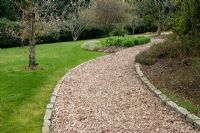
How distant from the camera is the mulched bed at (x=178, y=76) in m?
9.82

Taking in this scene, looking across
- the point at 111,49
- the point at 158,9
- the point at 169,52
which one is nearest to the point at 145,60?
the point at 169,52

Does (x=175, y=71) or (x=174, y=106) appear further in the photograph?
(x=175, y=71)

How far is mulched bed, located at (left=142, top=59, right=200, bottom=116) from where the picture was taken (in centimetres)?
982

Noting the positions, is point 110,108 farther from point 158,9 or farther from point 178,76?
point 158,9

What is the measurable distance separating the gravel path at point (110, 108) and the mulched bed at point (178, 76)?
1.89 feet

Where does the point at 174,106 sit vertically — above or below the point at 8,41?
below

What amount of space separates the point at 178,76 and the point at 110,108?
11.0 feet

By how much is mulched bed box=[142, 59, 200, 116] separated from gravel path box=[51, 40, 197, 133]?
1.89ft

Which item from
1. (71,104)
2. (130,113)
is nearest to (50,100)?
(71,104)

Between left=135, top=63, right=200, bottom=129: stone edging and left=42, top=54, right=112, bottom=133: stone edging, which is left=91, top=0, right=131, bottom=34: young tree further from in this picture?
left=135, top=63, right=200, bottom=129: stone edging

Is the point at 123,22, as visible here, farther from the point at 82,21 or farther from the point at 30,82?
the point at 30,82

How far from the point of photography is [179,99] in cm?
919

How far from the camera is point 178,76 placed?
11477 millimetres

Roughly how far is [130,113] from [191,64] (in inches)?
190
